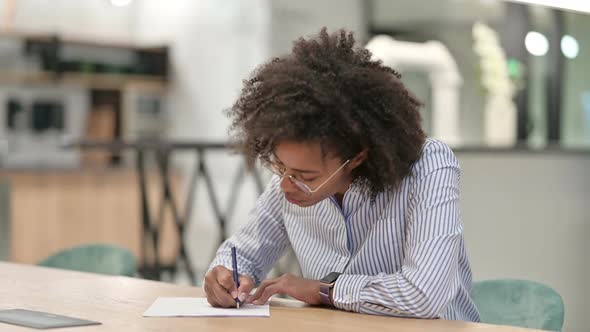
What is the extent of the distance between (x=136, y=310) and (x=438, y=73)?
3.95m

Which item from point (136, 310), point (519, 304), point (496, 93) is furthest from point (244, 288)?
point (496, 93)

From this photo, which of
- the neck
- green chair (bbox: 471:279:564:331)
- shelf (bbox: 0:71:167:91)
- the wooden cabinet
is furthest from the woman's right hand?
shelf (bbox: 0:71:167:91)

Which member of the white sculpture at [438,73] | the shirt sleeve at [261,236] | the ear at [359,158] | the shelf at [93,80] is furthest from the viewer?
the shelf at [93,80]

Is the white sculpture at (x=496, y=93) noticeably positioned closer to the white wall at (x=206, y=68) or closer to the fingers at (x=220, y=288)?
the white wall at (x=206, y=68)

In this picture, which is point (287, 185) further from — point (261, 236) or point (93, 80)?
point (93, 80)

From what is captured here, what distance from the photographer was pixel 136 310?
214cm

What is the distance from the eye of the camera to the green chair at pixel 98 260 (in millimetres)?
3381

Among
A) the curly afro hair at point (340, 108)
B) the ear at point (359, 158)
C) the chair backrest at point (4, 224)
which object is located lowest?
the chair backrest at point (4, 224)

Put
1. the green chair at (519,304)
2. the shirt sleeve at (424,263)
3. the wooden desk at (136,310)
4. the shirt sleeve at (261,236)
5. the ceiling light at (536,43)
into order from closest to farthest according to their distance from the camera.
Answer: the wooden desk at (136,310) < the shirt sleeve at (424,263) < the green chair at (519,304) < the shirt sleeve at (261,236) < the ceiling light at (536,43)

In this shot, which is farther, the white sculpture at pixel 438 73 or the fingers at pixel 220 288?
the white sculpture at pixel 438 73

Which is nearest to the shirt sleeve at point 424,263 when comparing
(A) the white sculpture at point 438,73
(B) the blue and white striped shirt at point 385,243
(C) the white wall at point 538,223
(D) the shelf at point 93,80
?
(B) the blue and white striped shirt at point 385,243

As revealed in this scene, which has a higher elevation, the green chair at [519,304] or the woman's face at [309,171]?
the woman's face at [309,171]

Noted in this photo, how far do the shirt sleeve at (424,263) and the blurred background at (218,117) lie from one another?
223 centimetres

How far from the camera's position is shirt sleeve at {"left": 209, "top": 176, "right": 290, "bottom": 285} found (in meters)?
2.50
